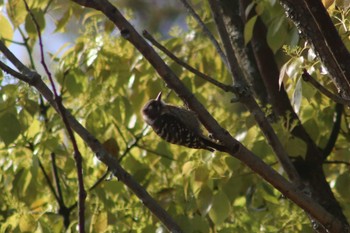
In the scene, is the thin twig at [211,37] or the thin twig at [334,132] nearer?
the thin twig at [211,37]

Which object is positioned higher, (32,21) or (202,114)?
(32,21)

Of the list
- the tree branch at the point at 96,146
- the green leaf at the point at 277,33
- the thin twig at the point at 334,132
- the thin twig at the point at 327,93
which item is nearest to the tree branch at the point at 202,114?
the tree branch at the point at 96,146

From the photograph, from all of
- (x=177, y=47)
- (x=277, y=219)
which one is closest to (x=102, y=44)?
(x=177, y=47)

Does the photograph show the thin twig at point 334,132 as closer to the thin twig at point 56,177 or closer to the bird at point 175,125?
the bird at point 175,125

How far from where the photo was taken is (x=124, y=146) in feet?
11.0

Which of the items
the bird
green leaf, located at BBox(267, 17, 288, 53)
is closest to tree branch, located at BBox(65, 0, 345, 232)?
the bird

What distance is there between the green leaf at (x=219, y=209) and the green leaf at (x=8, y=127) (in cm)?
78

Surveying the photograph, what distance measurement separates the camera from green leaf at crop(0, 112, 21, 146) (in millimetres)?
2594

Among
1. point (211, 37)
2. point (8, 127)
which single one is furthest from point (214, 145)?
point (8, 127)

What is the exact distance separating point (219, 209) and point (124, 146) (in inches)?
37.0

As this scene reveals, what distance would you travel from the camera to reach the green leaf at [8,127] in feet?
8.51

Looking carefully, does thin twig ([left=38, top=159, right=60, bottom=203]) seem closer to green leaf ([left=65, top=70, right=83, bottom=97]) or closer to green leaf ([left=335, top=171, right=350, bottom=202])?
green leaf ([left=65, top=70, right=83, bottom=97])

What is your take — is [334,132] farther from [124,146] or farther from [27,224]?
[27,224]

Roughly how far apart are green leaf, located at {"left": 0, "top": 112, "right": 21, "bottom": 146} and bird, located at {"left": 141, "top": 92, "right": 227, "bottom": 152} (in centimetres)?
48
